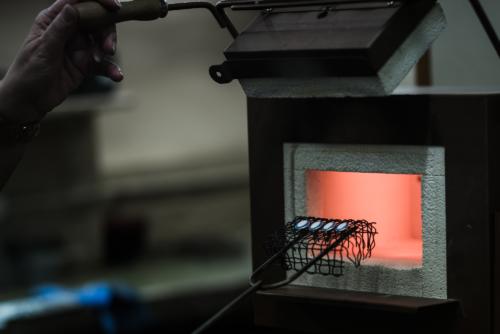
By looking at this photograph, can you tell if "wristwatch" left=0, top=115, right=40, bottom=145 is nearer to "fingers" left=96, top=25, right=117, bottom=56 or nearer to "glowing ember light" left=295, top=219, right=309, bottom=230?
"fingers" left=96, top=25, right=117, bottom=56

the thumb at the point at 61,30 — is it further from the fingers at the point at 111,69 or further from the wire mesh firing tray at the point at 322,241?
the wire mesh firing tray at the point at 322,241

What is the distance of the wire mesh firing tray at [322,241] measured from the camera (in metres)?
1.46

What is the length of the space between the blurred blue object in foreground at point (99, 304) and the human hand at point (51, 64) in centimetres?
213

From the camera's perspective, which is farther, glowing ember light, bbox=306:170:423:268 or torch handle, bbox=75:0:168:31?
glowing ember light, bbox=306:170:423:268

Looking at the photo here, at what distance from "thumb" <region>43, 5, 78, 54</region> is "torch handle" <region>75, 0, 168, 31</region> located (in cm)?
1

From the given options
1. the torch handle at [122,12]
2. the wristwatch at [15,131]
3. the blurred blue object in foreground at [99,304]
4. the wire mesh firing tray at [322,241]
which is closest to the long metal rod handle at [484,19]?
the wire mesh firing tray at [322,241]

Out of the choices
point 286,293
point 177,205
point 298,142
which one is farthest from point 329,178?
point 177,205

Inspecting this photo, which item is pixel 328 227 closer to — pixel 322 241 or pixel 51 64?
pixel 322 241

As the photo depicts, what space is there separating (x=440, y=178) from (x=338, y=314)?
0.29m

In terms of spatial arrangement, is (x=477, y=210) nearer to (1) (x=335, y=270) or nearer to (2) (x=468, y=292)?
(2) (x=468, y=292)

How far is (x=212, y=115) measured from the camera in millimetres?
5148

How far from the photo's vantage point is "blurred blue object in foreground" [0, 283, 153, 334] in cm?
368

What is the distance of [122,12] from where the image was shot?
4.64 feet

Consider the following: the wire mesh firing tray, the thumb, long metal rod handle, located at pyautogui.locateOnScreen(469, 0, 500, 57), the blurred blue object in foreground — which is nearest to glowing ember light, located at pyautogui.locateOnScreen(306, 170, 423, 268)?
the wire mesh firing tray
